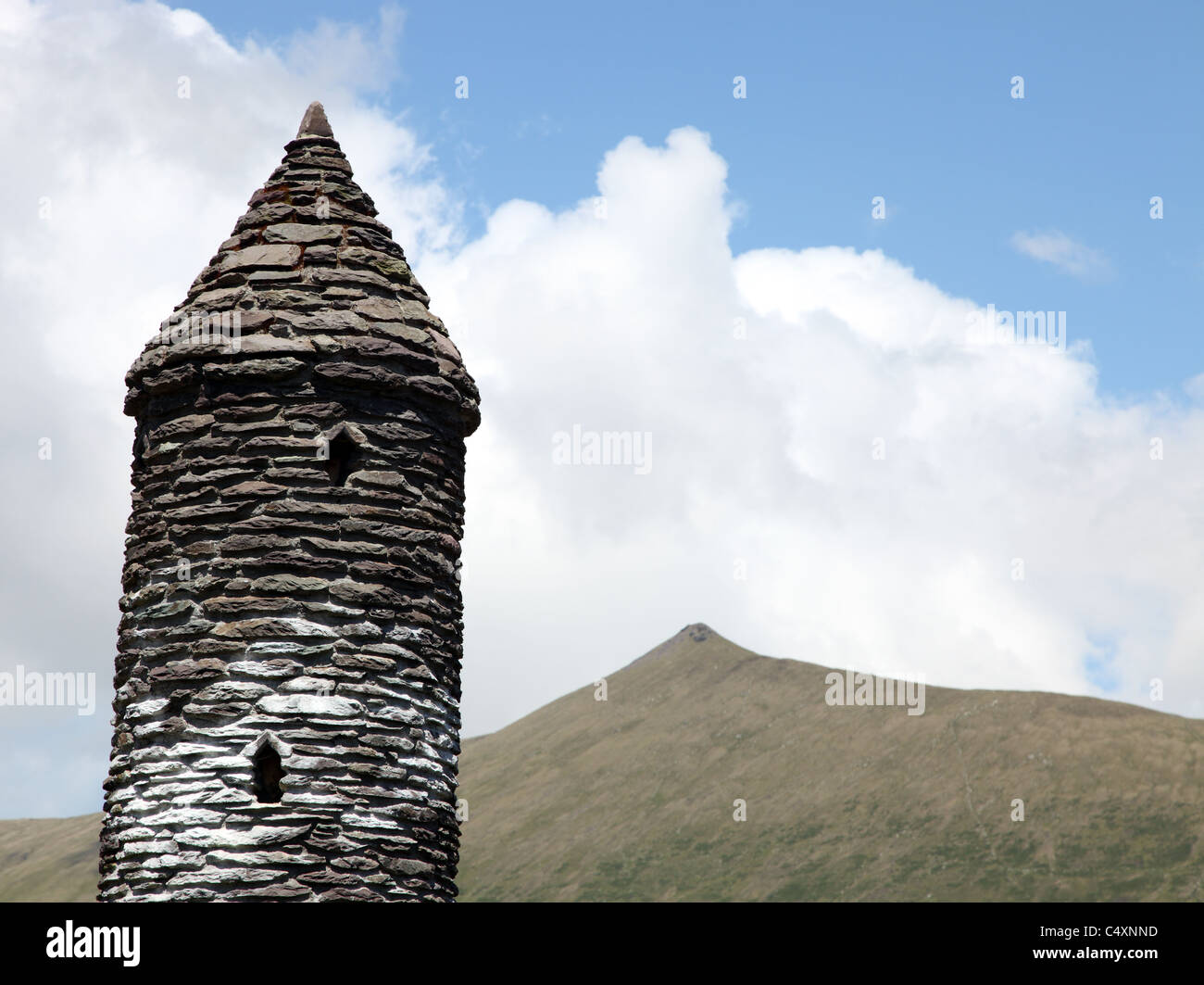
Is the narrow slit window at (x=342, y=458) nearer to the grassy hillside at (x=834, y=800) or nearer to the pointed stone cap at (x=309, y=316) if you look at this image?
the pointed stone cap at (x=309, y=316)

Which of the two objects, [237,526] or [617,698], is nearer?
[237,526]

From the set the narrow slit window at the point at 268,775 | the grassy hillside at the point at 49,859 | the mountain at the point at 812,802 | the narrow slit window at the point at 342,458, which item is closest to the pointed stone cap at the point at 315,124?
the narrow slit window at the point at 342,458

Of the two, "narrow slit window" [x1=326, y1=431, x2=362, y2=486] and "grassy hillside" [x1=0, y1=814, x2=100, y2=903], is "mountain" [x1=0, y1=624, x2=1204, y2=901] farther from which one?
"narrow slit window" [x1=326, y1=431, x2=362, y2=486]

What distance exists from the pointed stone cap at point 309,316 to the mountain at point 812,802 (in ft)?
321

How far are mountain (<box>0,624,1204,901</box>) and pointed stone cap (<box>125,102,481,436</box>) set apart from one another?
9798cm

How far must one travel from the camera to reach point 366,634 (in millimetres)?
9336

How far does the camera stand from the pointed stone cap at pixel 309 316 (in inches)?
380

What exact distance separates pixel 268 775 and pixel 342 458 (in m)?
1.90

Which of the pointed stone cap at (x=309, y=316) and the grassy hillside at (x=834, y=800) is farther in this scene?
the grassy hillside at (x=834, y=800)
